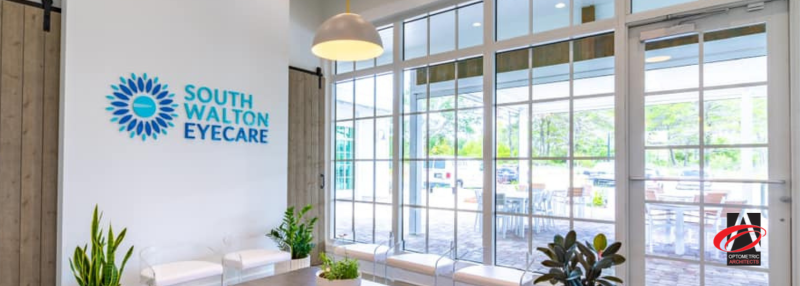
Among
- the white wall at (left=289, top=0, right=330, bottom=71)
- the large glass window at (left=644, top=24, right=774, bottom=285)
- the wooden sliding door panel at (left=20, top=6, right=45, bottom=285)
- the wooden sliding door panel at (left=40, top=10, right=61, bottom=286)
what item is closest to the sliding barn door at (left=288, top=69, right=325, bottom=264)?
the white wall at (left=289, top=0, right=330, bottom=71)

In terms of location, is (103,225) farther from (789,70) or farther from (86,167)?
(789,70)

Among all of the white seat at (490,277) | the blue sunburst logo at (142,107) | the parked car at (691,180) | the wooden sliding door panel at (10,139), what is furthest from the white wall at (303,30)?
the parked car at (691,180)

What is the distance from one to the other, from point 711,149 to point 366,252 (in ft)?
10.1

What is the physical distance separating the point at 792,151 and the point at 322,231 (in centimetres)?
474

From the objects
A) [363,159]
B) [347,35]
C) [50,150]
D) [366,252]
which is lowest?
[366,252]

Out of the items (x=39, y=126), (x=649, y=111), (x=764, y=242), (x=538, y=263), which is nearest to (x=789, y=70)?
(x=649, y=111)

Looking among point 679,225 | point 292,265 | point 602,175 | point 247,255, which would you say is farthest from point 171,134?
point 679,225

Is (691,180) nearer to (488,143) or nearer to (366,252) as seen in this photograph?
(488,143)

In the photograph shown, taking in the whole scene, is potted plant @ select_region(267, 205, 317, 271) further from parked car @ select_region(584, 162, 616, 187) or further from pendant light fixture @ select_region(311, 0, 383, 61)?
parked car @ select_region(584, 162, 616, 187)

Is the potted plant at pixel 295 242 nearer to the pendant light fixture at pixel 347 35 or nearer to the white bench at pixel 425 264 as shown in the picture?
the white bench at pixel 425 264

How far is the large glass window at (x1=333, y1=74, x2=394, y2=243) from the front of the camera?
525 cm

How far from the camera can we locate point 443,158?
4703 mm

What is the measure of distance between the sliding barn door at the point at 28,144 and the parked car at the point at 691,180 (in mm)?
4930

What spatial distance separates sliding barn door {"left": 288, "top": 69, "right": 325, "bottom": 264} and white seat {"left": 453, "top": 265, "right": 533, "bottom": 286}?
99.1 inches
